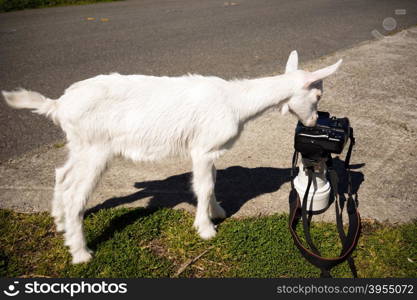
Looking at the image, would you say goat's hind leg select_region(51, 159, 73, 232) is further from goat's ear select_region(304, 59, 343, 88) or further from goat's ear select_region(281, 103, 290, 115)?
goat's ear select_region(304, 59, 343, 88)

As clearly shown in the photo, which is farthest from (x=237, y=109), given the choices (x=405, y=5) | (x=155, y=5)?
(x=405, y=5)

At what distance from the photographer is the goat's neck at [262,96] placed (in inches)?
133

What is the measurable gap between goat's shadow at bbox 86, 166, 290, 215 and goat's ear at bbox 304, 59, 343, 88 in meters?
1.46

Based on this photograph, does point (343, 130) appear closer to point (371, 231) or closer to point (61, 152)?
point (371, 231)

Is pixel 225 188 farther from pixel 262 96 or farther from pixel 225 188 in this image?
pixel 262 96

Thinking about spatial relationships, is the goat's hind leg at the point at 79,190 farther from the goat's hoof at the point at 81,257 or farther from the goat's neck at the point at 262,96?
the goat's neck at the point at 262,96

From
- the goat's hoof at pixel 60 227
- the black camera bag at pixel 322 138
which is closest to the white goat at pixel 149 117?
the black camera bag at pixel 322 138

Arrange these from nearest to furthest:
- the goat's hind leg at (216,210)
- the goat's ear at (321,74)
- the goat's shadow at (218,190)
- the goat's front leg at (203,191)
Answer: the goat's ear at (321,74), the goat's front leg at (203,191), the goat's hind leg at (216,210), the goat's shadow at (218,190)

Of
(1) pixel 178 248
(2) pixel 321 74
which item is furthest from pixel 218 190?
(2) pixel 321 74

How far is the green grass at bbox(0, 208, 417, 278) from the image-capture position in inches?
131

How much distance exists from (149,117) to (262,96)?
1.00 meters

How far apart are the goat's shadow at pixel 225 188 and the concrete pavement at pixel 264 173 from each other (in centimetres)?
1

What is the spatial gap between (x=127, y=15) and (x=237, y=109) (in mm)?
9584

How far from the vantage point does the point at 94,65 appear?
7.89 metres
